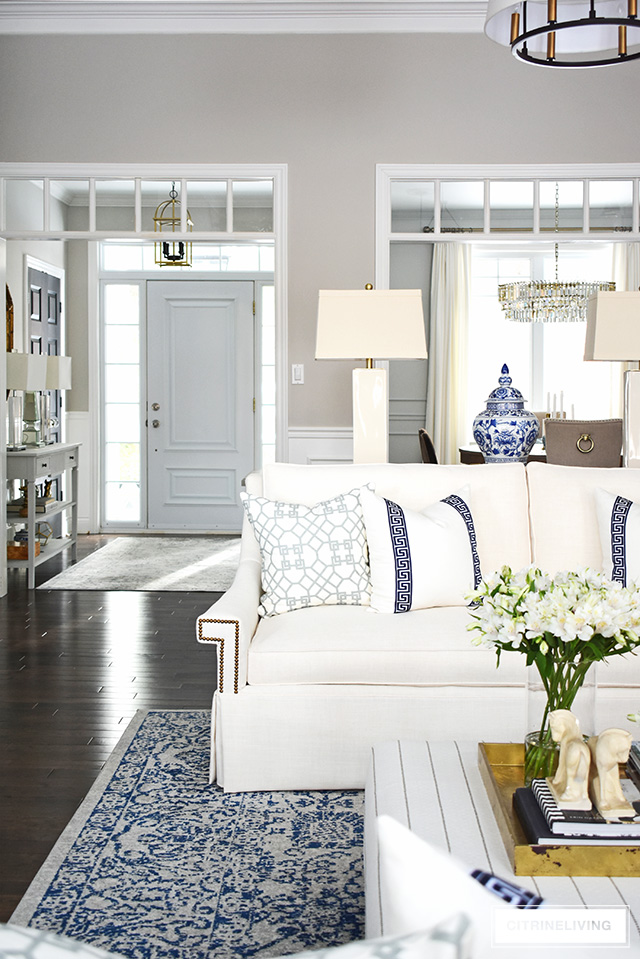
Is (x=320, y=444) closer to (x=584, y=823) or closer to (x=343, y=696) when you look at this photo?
(x=343, y=696)

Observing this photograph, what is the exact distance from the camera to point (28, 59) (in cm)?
511

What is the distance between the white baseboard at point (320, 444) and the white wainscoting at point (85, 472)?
3.18 m

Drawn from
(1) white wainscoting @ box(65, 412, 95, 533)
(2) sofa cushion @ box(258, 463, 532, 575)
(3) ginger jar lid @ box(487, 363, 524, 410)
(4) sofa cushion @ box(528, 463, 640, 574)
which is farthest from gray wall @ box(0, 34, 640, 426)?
(1) white wainscoting @ box(65, 412, 95, 533)

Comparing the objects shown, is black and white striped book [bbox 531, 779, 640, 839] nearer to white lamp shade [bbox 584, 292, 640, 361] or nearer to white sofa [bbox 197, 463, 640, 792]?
white sofa [bbox 197, 463, 640, 792]

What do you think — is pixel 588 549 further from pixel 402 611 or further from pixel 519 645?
pixel 519 645

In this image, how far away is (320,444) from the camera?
5.24 meters

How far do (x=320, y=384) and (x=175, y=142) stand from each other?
5.15 ft

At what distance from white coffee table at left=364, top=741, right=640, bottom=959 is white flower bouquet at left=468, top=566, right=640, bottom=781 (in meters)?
0.16

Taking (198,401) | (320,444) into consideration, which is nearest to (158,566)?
(320,444)

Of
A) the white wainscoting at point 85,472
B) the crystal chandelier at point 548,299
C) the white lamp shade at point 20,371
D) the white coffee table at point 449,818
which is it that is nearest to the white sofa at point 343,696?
the white coffee table at point 449,818

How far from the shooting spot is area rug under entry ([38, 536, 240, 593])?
5684 mm

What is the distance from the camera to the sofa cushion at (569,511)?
3.18 m

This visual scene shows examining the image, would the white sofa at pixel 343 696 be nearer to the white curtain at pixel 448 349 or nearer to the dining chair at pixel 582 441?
the dining chair at pixel 582 441

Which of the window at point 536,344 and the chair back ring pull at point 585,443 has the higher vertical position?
the window at point 536,344
